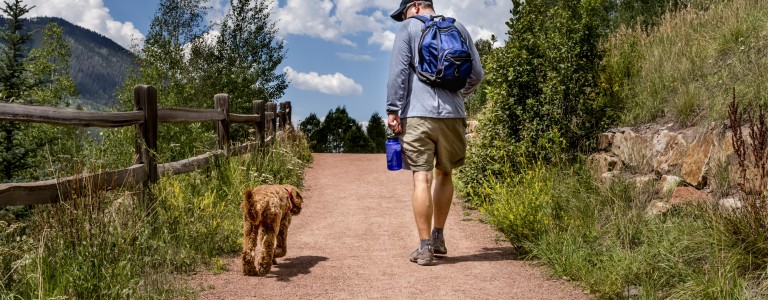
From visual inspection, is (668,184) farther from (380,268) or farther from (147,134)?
(147,134)

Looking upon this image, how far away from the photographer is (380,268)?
18.4ft

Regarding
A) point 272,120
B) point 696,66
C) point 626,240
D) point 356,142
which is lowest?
point 626,240

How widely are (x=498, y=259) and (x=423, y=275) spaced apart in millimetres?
932

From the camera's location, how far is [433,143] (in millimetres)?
5547

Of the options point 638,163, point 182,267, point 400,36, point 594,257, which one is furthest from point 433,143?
point 638,163

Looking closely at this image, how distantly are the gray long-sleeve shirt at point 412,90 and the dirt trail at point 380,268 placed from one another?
1349 millimetres

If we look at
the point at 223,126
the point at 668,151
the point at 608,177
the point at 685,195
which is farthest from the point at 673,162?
the point at 223,126

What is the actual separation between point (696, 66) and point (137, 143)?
23.0 feet

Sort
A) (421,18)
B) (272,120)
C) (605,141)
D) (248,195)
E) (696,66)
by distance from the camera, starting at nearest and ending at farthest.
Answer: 1. (248,195)
2. (421,18)
3. (605,141)
4. (696,66)
5. (272,120)

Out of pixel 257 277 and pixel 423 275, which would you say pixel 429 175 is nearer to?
pixel 423 275

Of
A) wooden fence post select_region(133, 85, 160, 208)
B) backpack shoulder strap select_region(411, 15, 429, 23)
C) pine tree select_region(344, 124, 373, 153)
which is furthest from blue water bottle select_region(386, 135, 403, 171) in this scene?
pine tree select_region(344, 124, 373, 153)

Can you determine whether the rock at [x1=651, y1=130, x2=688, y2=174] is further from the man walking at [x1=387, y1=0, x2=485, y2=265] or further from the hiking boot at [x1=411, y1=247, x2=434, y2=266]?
the hiking boot at [x1=411, y1=247, x2=434, y2=266]

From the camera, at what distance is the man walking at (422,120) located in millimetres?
5445

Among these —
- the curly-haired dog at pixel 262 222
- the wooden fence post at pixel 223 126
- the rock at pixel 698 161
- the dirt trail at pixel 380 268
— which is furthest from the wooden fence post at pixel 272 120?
the rock at pixel 698 161
